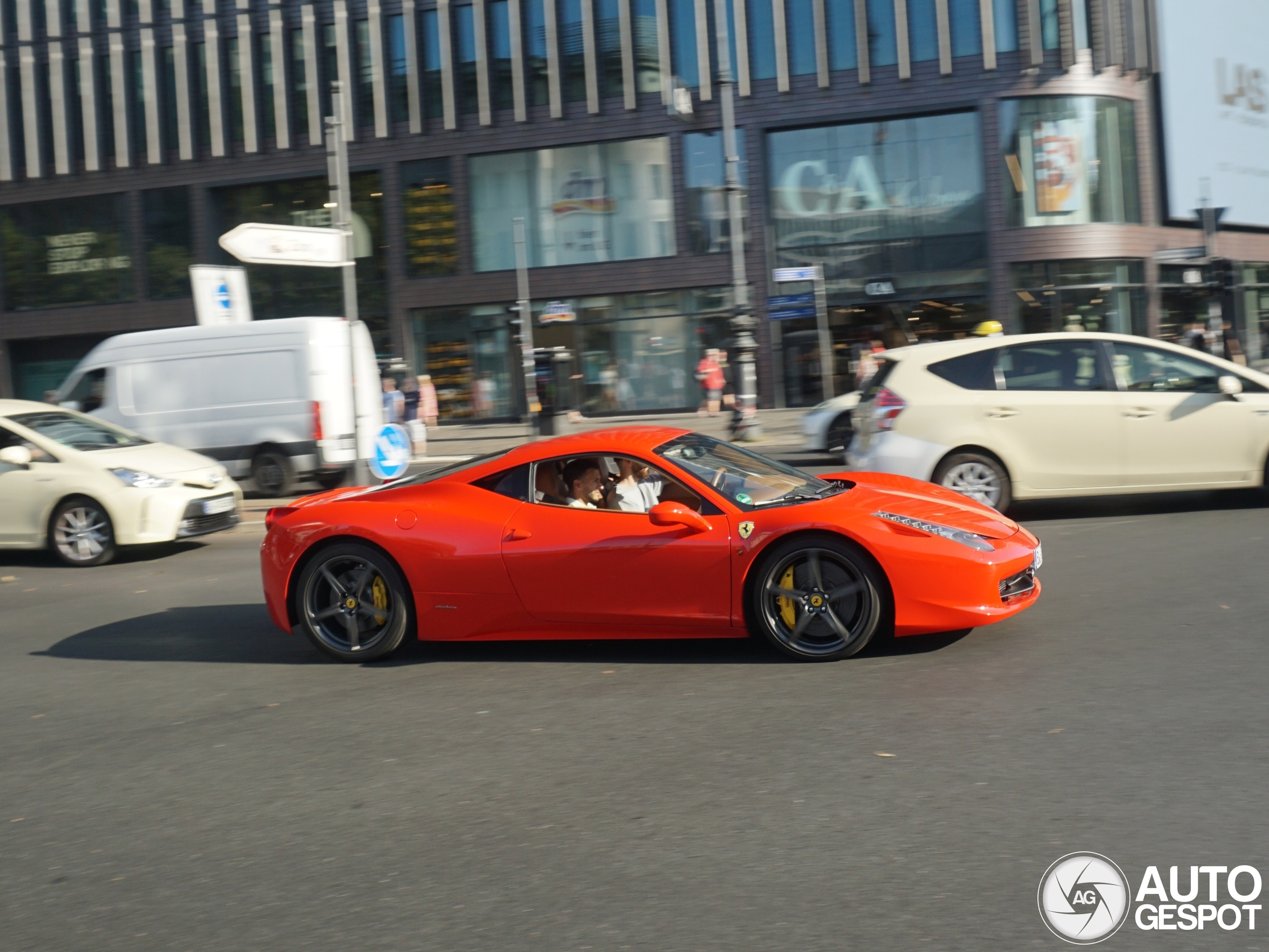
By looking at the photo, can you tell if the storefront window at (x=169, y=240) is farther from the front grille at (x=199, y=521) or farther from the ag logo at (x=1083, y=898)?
the ag logo at (x=1083, y=898)

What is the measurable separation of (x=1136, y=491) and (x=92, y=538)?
9.17m

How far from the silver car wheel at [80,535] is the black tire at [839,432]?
9.55 meters

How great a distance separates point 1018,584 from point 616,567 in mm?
1957

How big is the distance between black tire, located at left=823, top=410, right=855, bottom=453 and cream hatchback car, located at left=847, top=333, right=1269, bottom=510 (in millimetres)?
6546

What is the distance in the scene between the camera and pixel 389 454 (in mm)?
13977

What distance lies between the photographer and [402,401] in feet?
84.2

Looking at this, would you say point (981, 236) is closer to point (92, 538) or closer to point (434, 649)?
point (92, 538)

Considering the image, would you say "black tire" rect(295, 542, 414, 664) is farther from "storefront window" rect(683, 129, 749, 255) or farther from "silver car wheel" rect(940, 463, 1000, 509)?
Answer: "storefront window" rect(683, 129, 749, 255)

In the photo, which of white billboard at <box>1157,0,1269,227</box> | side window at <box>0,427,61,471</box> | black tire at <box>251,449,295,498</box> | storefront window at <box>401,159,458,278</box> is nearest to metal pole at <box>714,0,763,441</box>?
black tire at <box>251,449,295,498</box>

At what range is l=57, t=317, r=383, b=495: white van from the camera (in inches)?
687

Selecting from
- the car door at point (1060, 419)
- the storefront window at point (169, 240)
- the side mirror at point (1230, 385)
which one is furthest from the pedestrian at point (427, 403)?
the side mirror at point (1230, 385)

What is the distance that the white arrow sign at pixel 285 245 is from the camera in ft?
41.8

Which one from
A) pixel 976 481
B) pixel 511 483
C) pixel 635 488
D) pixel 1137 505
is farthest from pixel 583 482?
pixel 1137 505

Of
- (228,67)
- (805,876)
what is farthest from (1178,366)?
(228,67)
